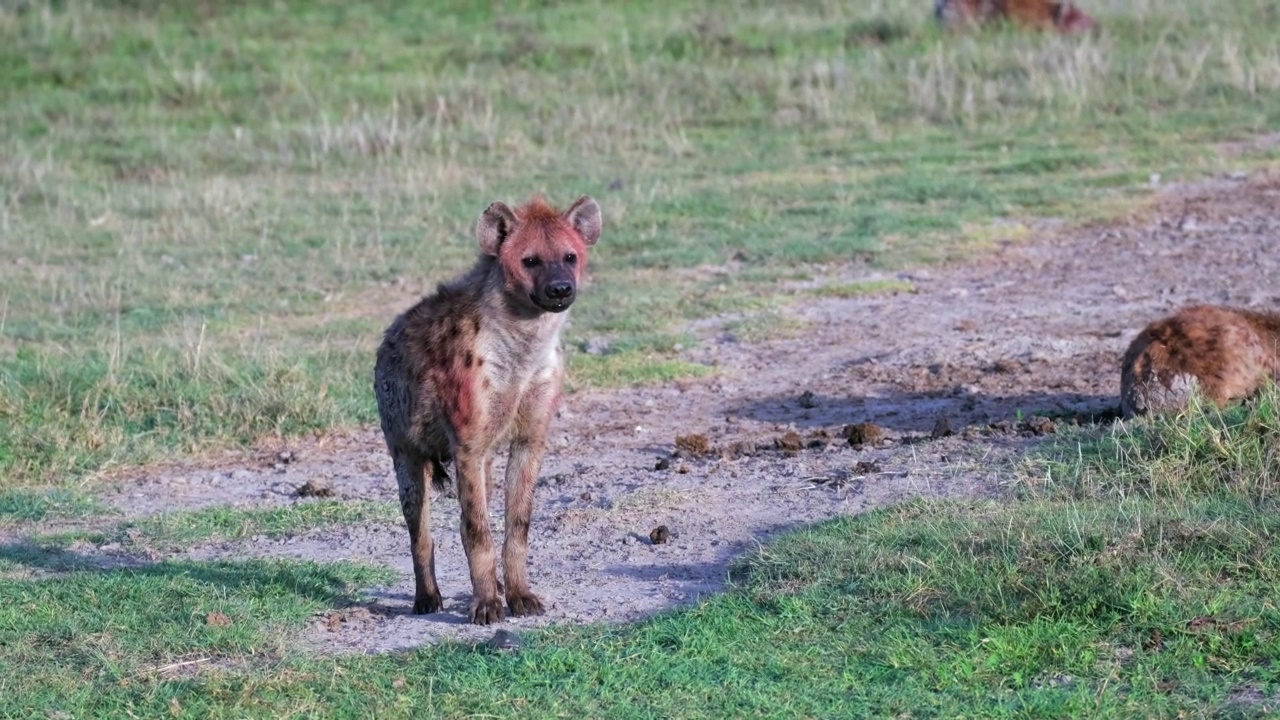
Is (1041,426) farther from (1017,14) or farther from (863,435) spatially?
Answer: (1017,14)

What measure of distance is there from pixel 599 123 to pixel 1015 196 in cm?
383

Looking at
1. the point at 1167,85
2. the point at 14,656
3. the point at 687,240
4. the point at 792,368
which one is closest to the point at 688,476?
the point at 792,368

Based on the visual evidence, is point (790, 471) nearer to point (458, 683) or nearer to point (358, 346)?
point (458, 683)

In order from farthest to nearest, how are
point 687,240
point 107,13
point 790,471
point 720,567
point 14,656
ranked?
point 107,13, point 687,240, point 790,471, point 720,567, point 14,656

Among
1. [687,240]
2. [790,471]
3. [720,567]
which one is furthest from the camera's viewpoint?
[687,240]

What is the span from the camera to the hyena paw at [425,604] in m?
5.12

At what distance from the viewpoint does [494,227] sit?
5062mm

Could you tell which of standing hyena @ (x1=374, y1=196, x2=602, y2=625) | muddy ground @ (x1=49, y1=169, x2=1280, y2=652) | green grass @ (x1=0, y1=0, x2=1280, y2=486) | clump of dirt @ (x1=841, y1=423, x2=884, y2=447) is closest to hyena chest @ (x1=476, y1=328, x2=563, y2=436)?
standing hyena @ (x1=374, y1=196, x2=602, y2=625)

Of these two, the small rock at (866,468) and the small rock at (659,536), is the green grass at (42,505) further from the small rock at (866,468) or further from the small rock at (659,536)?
the small rock at (866,468)

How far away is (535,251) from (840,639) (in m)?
1.45

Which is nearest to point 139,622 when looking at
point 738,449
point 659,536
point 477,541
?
point 477,541

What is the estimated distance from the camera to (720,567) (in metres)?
5.40

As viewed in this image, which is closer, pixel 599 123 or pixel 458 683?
pixel 458 683

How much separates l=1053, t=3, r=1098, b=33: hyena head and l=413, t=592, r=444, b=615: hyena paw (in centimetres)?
1261
